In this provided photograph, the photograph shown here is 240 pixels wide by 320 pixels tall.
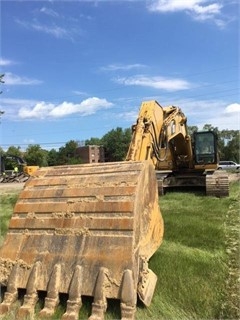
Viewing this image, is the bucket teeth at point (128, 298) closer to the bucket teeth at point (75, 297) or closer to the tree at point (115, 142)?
the bucket teeth at point (75, 297)

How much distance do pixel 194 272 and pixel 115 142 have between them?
79.8 meters

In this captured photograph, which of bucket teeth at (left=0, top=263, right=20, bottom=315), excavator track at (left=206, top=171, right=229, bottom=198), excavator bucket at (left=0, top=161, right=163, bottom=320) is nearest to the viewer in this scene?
excavator bucket at (left=0, top=161, right=163, bottom=320)

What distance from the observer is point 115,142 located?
8419 cm

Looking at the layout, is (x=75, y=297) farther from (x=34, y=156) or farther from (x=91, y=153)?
(x=91, y=153)

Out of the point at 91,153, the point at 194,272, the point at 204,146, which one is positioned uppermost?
the point at 91,153

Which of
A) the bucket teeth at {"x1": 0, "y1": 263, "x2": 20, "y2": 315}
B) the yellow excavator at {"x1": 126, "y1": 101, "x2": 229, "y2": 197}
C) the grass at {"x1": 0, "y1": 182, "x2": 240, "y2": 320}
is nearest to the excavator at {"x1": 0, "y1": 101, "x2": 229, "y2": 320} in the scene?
the bucket teeth at {"x1": 0, "y1": 263, "x2": 20, "y2": 315}

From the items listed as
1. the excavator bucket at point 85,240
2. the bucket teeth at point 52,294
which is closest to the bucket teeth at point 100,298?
the excavator bucket at point 85,240

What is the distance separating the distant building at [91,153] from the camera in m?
80.1

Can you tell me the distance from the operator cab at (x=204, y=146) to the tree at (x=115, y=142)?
67085mm

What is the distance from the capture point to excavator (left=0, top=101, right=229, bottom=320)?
3.70 meters

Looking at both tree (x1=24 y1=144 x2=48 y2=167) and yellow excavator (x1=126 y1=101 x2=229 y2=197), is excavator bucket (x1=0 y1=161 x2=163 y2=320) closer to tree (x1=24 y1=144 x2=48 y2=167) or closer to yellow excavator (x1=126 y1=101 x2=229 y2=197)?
yellow excavator (x1=126 y1=101 x2=229 y2=197)

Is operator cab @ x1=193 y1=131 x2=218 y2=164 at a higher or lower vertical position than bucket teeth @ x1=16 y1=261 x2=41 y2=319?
higher

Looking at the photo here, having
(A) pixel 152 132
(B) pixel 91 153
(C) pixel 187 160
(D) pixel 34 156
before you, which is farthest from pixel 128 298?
(B) pixel 91 153

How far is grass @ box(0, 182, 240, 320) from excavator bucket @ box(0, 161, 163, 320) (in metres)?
0.18
